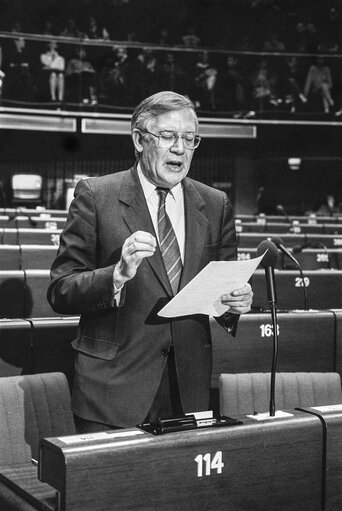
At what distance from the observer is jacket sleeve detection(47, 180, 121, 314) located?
1.55 meters

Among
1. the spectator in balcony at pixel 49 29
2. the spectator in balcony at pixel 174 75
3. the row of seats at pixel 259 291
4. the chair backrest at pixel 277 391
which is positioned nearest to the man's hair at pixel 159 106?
the chair backrest at pixel 277 391

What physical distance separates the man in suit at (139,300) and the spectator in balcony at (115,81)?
11.3m

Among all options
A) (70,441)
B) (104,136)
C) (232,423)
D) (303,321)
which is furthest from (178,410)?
(104,136)

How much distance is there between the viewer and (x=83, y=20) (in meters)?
14.8

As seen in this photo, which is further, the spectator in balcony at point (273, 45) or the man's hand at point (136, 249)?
the spectator in balcony at point (273, 45)

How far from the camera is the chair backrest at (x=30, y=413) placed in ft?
6.58

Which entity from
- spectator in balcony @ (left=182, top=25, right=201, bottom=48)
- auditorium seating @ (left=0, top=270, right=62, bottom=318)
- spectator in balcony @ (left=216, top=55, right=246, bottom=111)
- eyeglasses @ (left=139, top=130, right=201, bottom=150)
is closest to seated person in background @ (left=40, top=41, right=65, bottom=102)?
spectator in balcony @ (left=216, top=55, right=246, bottom=111)

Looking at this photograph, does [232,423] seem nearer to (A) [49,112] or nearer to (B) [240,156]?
(A) [49,112]

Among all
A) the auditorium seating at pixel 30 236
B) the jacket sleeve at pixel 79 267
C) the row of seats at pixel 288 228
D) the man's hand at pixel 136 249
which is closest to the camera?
the man's hand at pixel 136 249

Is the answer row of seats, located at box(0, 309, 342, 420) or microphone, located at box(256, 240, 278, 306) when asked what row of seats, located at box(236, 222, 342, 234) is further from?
microphone, located at box(256, 240, 278, 306)

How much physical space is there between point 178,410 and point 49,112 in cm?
1126

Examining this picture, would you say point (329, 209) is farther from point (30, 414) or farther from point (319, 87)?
point (30, 414)

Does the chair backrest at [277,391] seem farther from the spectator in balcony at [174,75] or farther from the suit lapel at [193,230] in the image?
the spectator in balcony at [174,75]

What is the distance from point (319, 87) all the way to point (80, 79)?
4.37m
